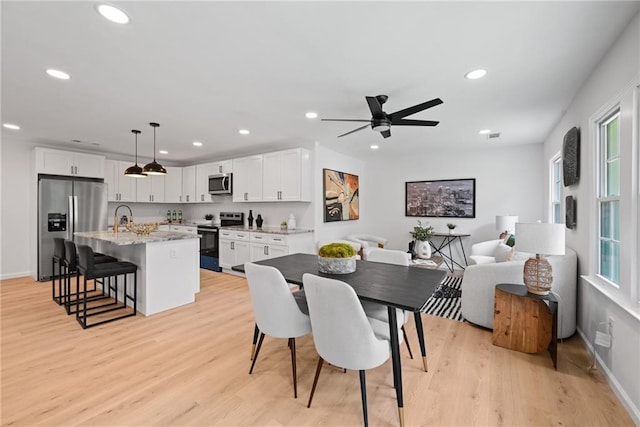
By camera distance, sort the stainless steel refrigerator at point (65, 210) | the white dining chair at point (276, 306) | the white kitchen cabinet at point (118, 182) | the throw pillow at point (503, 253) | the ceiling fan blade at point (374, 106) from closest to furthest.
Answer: the white dining chair at point (276, 306), the ceiling fan blade at point (374, 106), the throw pillow at point (503, 253), the stainless steel refrigerator at point (65, 210), the white kitchen cabinet at point (118, 182)

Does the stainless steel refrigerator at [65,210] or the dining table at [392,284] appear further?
the stainless steel refrigerator at [65,210]

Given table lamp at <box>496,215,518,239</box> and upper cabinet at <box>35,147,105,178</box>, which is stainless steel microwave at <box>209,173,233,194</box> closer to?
upper cabinet at <box>35,147,105,178</box>

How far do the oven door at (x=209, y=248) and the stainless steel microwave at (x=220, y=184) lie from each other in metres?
0.82

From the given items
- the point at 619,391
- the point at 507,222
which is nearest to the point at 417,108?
the point at 619,391

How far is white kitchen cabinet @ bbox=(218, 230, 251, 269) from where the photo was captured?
523cm


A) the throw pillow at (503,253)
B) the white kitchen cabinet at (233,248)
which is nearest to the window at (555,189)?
the throw pillow at (503,253)

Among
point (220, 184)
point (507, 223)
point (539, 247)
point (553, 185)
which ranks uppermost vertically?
point (220, 184)

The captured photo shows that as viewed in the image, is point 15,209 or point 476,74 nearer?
point 476,74

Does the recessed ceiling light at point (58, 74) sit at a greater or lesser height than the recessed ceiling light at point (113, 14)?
greater

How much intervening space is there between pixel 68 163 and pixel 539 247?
706cm

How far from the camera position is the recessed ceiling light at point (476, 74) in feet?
8.02

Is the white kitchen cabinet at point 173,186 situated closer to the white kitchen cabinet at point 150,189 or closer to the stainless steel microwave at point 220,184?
the white kitchen cabinet at point 150,189

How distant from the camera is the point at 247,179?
223 inches

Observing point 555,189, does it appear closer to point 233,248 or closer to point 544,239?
point 544,239
